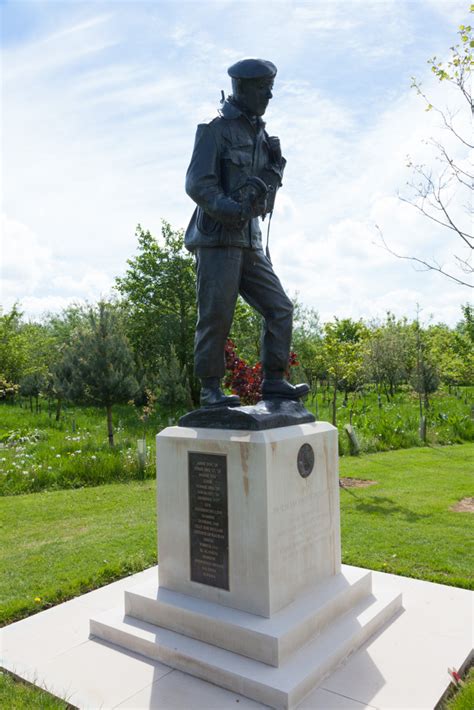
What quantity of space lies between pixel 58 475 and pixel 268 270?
23.0ft

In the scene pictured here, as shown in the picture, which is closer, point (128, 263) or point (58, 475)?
point (58, 475)

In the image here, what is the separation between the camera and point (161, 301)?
26.4m

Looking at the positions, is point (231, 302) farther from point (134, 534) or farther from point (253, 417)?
point (134, 534)

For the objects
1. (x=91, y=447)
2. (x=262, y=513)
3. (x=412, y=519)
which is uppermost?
(x=262, y=513)

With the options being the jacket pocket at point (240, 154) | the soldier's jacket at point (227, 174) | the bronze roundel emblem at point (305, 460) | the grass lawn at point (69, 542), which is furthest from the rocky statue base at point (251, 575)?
the jacket pocket at point (240, 154)

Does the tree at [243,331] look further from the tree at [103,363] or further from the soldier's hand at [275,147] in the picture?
the soldier's hand at [275,147]

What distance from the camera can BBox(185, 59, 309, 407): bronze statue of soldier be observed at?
3.93 metres

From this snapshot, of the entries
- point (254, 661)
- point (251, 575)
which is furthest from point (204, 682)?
point (251, 575)

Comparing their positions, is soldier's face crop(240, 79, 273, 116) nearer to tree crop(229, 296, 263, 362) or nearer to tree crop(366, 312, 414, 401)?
tree crop(229, 296, 263, 362)

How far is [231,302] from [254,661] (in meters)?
2.49

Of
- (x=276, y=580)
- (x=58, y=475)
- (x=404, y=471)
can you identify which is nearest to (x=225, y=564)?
(x=276, y=580)

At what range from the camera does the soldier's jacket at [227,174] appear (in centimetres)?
390

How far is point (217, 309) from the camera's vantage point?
13.6ft

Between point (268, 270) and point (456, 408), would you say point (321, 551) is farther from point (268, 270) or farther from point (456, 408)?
point (456, 408)
